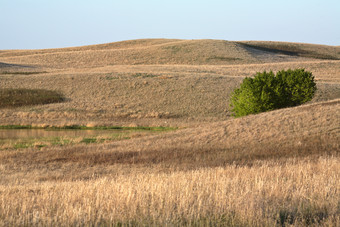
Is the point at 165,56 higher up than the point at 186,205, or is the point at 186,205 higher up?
the point at 165,56

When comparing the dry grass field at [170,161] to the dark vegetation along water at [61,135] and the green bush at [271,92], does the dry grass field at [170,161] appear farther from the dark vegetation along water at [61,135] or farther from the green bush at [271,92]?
the green bush at [271,92]

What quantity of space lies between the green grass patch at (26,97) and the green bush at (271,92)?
22369 millimetres

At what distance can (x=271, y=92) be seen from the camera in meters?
36.8

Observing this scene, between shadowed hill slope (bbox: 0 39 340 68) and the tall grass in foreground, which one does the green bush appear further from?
shadowed hill slope (bbox: 0 39 340 68)

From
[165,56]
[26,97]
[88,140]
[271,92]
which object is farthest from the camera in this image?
[165,56]

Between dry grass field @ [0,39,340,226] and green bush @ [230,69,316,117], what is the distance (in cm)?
574

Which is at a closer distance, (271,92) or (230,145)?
(230,145)

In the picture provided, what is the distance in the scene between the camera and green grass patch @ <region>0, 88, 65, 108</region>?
47.8 meters

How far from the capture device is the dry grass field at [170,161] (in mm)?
6676

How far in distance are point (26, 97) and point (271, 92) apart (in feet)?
92.6

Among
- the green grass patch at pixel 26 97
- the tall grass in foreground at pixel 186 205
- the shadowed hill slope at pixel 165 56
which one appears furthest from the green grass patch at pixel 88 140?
the shadowed hill slope at pixel 165 56

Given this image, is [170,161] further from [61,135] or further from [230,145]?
[61,135]

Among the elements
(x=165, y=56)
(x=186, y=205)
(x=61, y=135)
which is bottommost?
(x=61, y=135)

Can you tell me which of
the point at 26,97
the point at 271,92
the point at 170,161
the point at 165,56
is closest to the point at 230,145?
the point at 170,161
